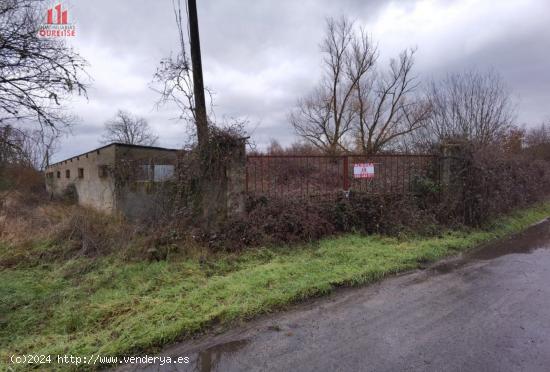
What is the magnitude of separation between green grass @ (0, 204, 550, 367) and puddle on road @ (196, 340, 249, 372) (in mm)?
394

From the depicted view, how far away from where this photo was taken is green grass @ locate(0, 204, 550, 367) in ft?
9.39

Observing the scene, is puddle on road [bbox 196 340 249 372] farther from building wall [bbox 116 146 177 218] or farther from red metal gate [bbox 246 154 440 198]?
building wall [bbox 116 146 177 218]

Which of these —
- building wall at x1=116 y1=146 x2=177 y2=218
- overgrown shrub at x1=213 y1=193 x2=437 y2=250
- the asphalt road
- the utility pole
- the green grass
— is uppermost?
the utility pole

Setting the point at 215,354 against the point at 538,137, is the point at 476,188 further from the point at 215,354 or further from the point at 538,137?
the point at 538,137

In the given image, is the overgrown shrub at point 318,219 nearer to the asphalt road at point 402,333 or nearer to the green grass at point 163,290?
the green grass at point 163,290

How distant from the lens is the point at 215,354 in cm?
260

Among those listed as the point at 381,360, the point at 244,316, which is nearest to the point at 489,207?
the point at 381,360

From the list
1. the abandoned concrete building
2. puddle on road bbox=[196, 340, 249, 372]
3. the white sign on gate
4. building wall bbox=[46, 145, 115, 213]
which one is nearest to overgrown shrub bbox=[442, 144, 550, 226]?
the white sign on gate

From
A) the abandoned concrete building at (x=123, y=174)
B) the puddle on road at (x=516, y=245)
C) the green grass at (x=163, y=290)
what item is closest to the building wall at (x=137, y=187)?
the abandoned concrete building at (x=123, y=174)

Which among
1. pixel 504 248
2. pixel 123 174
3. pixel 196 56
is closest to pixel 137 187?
pixel 123 174

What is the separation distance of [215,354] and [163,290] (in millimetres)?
1583

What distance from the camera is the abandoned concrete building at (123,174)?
7.58 m

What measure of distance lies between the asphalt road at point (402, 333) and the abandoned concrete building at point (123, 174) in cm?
455

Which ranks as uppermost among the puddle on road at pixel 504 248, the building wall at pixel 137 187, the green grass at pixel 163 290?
the building wall at pixel 137 187
